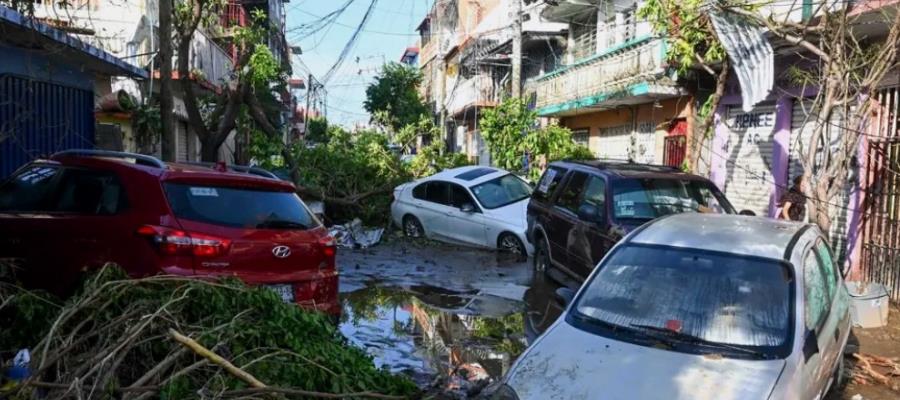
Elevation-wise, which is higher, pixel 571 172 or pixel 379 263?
pixel 571 172

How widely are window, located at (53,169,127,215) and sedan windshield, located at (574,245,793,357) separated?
3454 millimetres

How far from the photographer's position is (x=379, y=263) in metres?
12.1

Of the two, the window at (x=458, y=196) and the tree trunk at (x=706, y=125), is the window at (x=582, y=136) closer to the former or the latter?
the tree trunk at (x=706, y=125)

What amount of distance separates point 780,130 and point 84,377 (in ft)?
39.2

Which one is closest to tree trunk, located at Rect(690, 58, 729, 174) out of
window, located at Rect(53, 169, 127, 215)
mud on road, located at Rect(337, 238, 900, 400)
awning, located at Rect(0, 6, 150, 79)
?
mud on road, located at Rect(337, 238, 900, 400)

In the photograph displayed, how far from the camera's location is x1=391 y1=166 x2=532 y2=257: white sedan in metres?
12.7

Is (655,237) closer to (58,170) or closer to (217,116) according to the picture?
(58,170)

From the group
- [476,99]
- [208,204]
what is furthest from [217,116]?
[476,99]

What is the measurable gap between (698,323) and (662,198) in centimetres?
425

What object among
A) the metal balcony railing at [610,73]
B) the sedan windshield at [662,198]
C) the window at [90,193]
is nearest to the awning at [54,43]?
the window at [90,193]

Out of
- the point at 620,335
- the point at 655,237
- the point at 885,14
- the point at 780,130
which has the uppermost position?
the point at 885,14

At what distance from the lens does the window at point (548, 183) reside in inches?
396

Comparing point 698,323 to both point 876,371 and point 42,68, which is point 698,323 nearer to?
point 876,371

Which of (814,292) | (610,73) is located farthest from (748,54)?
(814,292)
